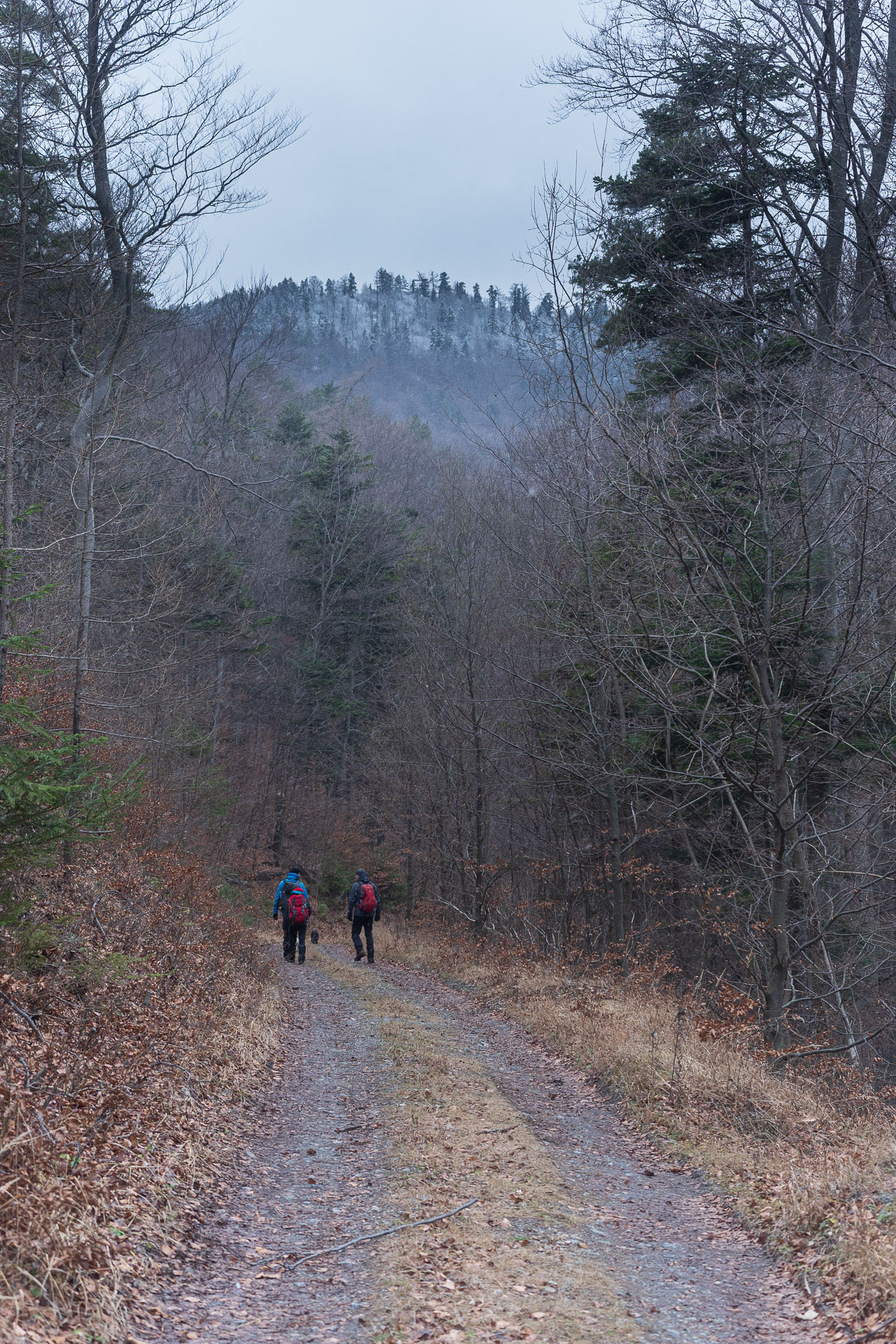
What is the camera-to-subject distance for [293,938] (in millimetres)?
18359

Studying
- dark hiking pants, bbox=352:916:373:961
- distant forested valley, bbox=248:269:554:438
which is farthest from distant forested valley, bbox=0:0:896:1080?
distant forested valley, bbox=248:269:554:438

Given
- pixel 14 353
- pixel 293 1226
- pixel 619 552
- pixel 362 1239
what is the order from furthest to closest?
pixel 619 552 → pixel 14 353 → pixel 293 1226 → pixel 362 1239

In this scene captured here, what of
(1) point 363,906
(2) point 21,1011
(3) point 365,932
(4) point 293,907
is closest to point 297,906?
(4) point 293,907

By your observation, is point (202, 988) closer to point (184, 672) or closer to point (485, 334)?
point (184, 672)

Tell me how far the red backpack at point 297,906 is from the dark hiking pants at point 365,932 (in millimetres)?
1050

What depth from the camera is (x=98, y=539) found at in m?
16.1

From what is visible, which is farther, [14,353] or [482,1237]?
[14,353]

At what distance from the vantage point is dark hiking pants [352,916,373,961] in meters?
18.5

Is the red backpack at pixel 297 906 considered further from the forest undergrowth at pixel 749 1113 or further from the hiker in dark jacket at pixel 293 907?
the forest undergrowth at pixel 749 1113

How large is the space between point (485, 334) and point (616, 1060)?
89999mm

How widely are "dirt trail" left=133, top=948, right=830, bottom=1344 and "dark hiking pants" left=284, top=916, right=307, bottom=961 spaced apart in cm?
862

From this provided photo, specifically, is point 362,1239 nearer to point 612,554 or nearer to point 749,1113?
point 749,1113

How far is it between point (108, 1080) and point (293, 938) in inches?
471

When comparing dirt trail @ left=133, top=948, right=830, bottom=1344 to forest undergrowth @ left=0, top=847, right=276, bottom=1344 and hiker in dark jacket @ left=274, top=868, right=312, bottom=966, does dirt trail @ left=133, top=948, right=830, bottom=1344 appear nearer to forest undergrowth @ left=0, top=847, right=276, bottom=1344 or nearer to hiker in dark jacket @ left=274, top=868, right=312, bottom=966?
forest undergrowth @ left=0, top=847, right=276, bottom=1344
